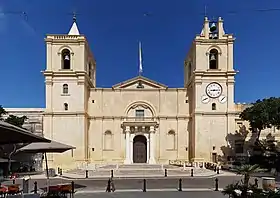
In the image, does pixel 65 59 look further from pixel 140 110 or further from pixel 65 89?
pixel 140 110

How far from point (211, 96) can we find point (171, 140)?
726 centimetres

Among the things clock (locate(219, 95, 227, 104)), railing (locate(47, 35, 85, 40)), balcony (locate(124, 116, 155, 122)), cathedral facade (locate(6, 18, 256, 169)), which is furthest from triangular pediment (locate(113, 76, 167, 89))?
railing (locate(47, 35, 85, 40))

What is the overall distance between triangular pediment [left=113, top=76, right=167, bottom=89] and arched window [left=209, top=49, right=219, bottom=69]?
637 cm

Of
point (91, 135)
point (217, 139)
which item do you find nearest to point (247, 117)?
point (217, 139)

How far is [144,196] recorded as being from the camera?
1789 cm

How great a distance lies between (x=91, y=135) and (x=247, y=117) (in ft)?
59.8

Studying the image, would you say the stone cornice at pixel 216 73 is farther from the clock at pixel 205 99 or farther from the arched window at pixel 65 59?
the arched window at pixel 65 59

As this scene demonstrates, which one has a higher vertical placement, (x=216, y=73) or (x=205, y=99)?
(x=216, y=73)

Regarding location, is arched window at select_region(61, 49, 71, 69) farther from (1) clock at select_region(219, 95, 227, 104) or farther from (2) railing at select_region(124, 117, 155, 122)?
(1) clock at select_region(219, 95, 227, 104)

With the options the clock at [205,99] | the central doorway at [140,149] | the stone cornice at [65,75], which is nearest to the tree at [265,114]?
the clock at [205,99]

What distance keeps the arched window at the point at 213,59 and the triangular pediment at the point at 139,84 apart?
637 cm

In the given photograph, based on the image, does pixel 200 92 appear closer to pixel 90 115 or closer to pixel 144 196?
pixel 90 115

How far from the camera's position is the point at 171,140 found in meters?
48.1

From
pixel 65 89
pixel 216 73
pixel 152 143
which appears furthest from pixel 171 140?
pixel 65 89
